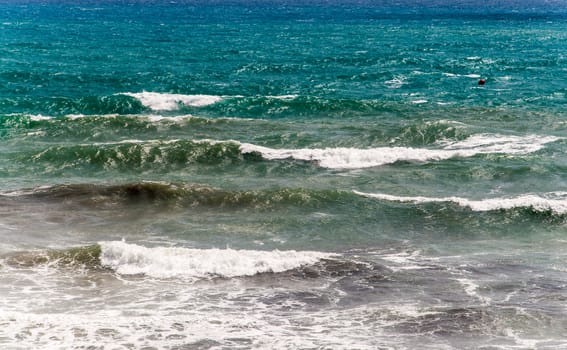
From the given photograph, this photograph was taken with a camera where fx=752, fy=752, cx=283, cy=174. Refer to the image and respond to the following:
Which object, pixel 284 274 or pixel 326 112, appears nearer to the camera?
pixel 284 274

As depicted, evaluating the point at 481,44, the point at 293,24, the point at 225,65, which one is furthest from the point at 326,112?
the point at 293,24

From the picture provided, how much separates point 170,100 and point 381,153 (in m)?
18.7

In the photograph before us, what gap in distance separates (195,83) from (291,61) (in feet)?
50.4

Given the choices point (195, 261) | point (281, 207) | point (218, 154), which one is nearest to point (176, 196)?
point (281, 207)

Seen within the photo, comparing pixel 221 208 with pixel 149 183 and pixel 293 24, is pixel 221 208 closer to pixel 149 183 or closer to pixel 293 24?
pixel 149 183

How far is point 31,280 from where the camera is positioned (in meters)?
22.8

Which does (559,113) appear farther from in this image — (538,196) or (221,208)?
(221,208)

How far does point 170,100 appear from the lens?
51.0 metres

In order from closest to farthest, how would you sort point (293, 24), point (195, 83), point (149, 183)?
point (149, 183), point (195, 83), point (293, 24)

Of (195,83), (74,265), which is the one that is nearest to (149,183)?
(74,265)

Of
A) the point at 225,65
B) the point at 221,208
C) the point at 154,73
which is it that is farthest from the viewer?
the point at 225,65

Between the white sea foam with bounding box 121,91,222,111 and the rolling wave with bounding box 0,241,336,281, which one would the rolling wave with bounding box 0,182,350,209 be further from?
the white sea foam with bounding box 121,91,222,111

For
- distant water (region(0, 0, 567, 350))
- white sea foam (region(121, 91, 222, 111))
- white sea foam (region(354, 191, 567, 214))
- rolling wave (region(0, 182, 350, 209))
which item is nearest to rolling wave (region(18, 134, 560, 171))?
distant water (region(0, 0, 567, 350))

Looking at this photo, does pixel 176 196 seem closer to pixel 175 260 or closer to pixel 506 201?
pixel 175 260
